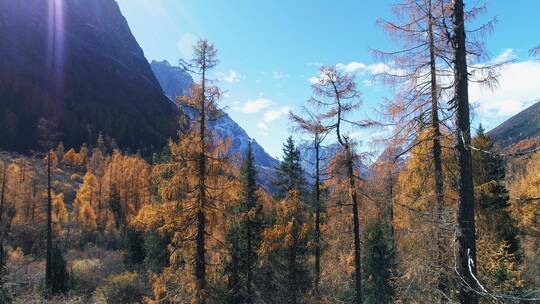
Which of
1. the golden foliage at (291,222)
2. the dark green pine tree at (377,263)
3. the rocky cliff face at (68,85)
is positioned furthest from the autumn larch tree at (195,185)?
the rocky cliff face at (68,85)

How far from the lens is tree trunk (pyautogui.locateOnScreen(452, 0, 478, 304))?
6.14m

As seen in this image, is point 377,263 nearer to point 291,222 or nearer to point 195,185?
point 291,222

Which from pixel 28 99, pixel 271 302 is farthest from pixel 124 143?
pixel 271 302

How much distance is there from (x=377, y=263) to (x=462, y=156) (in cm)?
2058

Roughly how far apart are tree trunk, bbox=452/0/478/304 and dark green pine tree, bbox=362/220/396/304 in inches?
762

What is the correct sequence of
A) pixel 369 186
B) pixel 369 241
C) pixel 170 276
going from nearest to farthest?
pixel 170 276 < pixel 369 186 < pixel 369 241

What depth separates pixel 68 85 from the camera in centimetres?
14212

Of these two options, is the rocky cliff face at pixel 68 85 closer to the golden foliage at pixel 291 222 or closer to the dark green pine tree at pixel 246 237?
the dark green pine tree at pixel 246 237

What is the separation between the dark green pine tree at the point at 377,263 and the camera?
2506 centimetres

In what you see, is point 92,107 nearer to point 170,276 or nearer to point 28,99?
point 28,99

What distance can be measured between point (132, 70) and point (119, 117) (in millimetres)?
36447

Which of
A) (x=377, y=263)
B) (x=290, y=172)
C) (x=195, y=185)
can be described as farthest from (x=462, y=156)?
(x=377, y=263)

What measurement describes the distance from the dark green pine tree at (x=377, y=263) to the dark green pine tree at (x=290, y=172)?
232 inches

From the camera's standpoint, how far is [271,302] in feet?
91.4
